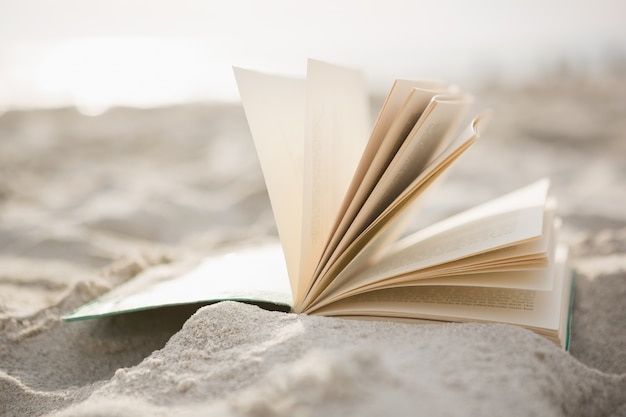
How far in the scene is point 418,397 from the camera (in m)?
0.53

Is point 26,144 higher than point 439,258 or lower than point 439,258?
higher

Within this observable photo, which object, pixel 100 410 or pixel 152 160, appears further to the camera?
pixel 152 160

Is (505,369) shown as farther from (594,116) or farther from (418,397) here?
(594,116)

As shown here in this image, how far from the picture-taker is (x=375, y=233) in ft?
2.75

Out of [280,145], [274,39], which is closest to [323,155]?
[280,145]

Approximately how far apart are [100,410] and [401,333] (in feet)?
1.26

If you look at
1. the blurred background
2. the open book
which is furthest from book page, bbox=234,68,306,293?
the blurred background

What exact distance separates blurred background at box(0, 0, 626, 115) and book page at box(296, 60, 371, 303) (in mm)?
2624

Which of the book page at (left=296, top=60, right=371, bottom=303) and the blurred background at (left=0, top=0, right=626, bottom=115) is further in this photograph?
the blurred background at (left=0, top=0, right=626, bottom=115)

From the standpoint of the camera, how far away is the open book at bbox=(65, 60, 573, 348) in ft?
2.61

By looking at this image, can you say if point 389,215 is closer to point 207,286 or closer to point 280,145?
point 280,145

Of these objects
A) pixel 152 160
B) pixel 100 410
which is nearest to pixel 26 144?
pixel 152 160

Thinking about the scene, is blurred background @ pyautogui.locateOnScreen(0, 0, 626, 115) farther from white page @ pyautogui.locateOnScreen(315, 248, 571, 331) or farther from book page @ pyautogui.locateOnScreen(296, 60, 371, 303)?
white page @ pyautogui.locateOnScreen(315, 248, 571, 331)

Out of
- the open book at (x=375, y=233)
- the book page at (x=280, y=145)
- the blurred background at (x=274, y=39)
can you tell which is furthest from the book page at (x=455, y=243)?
the blurred background at (x=274, y=39)
